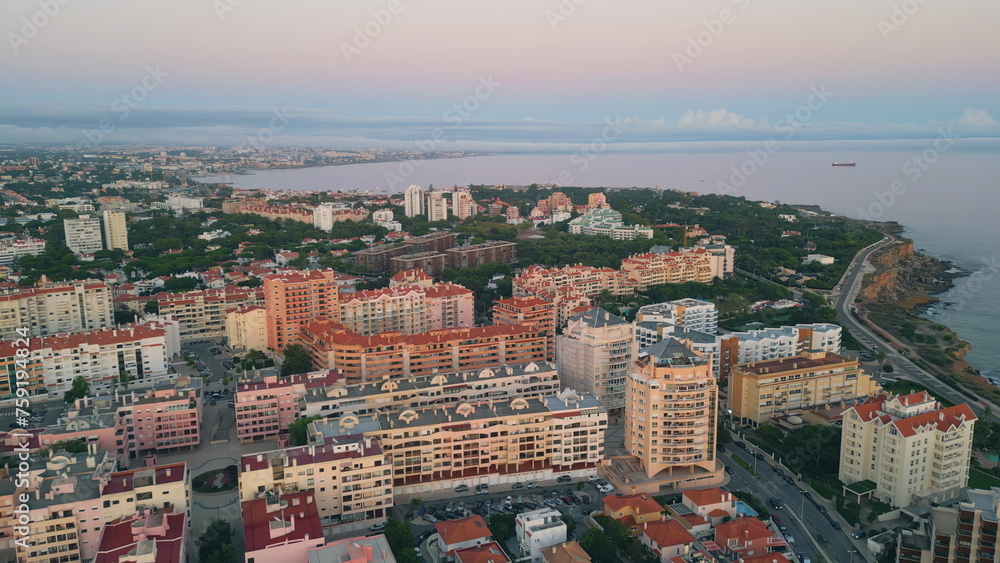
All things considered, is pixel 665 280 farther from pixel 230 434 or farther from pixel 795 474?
pixel 230 434

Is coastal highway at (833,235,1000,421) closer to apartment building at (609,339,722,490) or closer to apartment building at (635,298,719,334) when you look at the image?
apartment building at (635,298,719,334)

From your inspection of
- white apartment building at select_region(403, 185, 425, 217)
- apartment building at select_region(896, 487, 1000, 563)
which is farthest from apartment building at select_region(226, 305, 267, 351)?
white apartment building at select_region(403, 185, 425, 217)

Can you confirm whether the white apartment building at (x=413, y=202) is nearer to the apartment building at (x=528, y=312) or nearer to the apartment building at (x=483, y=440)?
the apartment building at (x=528, y=312)

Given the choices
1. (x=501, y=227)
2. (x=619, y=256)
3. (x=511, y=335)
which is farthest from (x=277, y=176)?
(x=511, y=335)

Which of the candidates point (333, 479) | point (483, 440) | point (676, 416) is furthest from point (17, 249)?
point (676, 416)

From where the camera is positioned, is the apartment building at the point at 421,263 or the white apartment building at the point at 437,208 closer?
the apartment building at the point at 421,263

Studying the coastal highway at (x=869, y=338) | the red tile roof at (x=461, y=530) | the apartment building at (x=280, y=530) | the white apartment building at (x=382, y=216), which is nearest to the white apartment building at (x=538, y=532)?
the red tile roof at (x=461, y=530)
